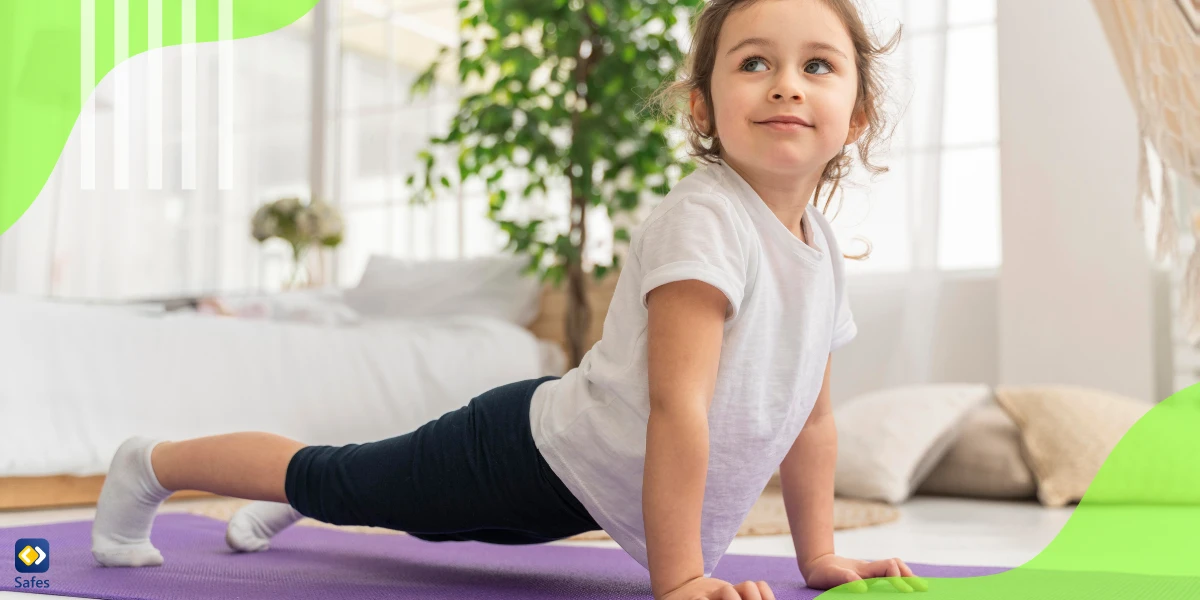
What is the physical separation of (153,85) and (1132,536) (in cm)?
139

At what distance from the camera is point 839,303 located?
1.00 meters

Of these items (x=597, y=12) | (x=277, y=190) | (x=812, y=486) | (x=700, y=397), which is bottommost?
(x=812, y=486)

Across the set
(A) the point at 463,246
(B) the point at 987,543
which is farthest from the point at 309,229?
(B) the point at 987,543

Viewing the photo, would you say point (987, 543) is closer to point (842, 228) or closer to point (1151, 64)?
point (1151, 64)

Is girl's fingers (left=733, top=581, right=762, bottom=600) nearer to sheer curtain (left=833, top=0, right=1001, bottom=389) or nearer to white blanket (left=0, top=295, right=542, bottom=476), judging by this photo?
white blanket (left=0, top=295, right=542, bottom=476)

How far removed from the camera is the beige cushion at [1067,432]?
1988 mm

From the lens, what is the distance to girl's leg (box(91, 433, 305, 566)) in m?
1.02

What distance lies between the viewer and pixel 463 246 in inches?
151

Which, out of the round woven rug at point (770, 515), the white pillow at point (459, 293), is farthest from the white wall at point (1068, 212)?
the white pillow at point (459, 293)

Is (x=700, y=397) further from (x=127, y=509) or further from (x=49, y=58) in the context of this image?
(x=49, y=58)

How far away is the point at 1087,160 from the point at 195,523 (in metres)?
2.26

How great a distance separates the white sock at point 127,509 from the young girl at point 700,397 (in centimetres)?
3

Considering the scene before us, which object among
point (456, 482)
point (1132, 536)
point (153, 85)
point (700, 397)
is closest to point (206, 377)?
point (153, 85)

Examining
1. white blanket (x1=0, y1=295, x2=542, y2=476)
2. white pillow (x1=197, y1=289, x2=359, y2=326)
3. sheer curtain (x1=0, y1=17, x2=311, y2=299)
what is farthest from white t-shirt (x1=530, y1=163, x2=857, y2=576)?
sheer curtain (x1=0, y1=17, x2=311, y2=299)
